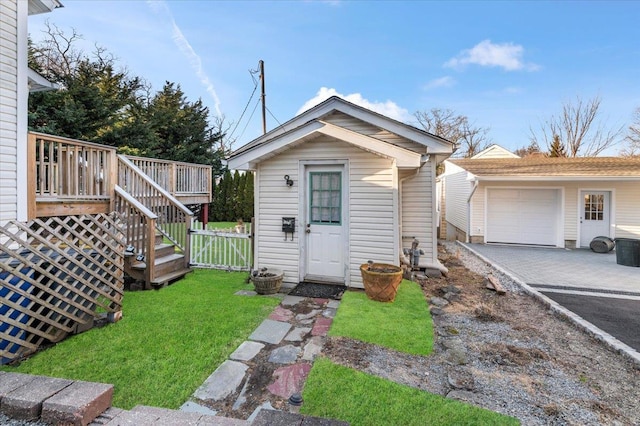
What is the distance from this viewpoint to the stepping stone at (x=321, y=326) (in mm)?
3801

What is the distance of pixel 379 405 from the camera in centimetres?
243

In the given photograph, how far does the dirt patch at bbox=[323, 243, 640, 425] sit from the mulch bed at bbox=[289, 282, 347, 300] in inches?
66.6

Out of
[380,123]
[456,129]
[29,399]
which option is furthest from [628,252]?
[456,129]

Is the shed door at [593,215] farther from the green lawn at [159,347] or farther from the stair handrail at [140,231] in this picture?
the stair handrail at [140,231]

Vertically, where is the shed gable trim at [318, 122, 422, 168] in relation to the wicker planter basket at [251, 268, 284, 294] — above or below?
above

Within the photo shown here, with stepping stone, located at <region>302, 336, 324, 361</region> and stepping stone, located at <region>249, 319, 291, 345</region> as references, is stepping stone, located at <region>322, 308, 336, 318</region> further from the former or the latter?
stepping stone, located at <region>302, 336, 324, 361</region>

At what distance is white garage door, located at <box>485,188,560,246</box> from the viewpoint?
36.6ft

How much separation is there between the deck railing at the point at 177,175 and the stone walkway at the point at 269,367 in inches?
244

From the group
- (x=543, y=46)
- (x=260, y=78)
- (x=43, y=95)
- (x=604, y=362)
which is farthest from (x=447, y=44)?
(x=43, y=95)

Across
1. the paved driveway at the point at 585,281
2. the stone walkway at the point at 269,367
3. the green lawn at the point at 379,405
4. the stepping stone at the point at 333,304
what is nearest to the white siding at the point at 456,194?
the paved driveway at the point at 585,281

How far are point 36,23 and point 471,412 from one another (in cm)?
2651

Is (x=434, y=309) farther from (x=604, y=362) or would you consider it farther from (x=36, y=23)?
(x=36, y=23)

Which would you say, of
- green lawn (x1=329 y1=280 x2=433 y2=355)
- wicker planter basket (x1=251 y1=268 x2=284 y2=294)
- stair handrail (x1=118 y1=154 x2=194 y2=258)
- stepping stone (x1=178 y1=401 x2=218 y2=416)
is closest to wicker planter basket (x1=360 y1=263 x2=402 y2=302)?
green lawn (x1=329 y1=280 x2=433 y2=355)

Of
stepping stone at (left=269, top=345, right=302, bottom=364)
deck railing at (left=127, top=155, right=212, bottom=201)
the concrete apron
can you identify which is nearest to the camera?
stepping stone at (left=269, top=345, right=302, bottom=364)
